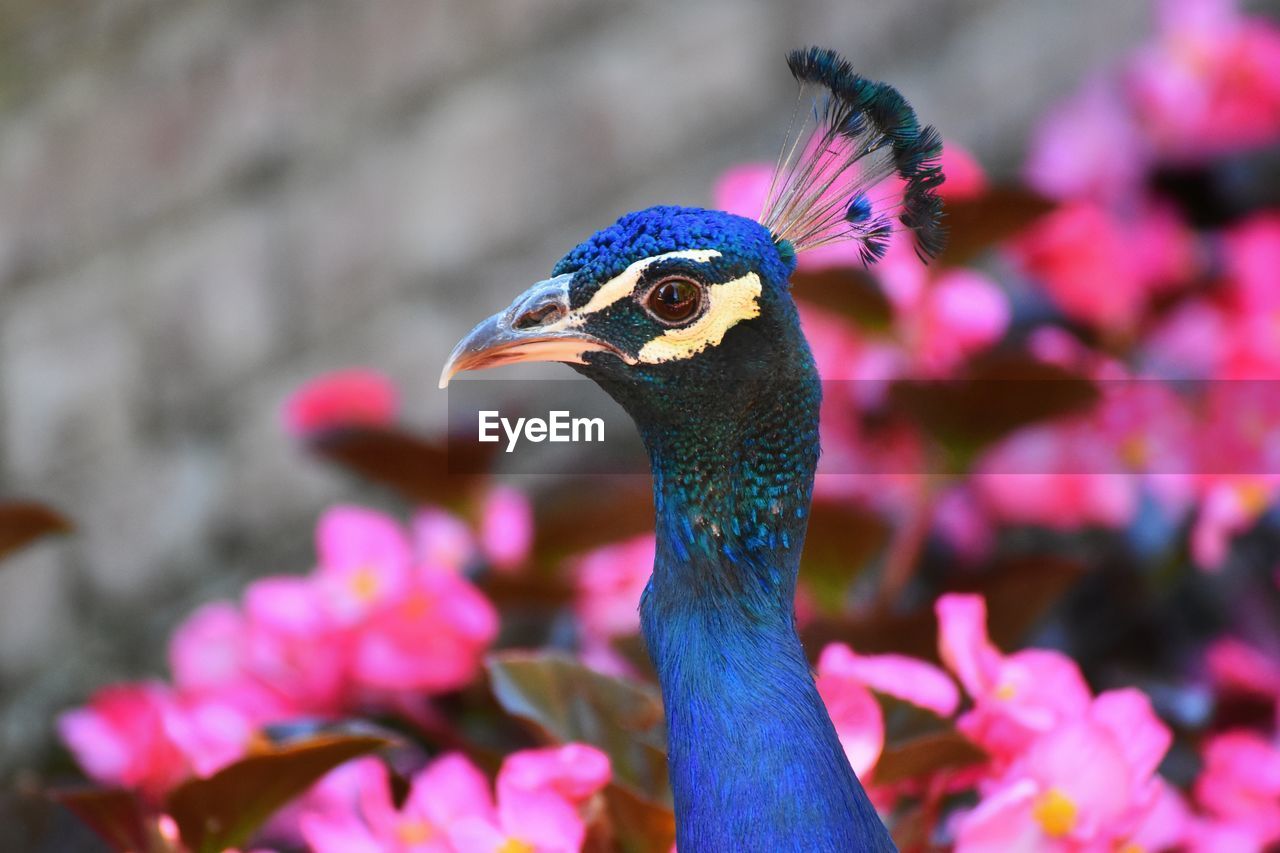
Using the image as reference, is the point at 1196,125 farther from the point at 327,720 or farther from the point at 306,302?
the point at 327,720

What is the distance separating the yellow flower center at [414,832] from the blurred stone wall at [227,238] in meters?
1.19

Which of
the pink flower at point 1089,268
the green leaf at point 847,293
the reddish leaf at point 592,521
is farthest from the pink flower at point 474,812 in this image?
the pink flower at point 1089,268

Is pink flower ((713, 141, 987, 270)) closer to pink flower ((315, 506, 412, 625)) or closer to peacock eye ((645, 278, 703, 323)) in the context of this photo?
pink flower ((315, 506, 412, 625))

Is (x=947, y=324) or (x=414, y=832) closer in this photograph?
(x=414, y=832)

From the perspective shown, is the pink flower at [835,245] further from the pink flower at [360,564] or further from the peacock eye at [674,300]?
the peacock eye at [674,300]

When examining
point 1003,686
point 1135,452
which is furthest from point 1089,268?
point 1003,686

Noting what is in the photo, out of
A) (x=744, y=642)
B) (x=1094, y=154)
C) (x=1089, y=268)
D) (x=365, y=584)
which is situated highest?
(x=1094, y=154)

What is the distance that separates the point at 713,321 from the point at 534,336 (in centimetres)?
9

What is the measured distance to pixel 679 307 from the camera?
2.27 ft

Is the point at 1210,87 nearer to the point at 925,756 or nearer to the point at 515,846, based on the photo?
the point at 925,756

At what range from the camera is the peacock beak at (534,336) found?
0.70 meters

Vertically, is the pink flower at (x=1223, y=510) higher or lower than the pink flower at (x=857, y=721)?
higher

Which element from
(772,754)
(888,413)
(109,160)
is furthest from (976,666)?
(109,160)

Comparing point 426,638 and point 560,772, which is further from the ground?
point 426,638
